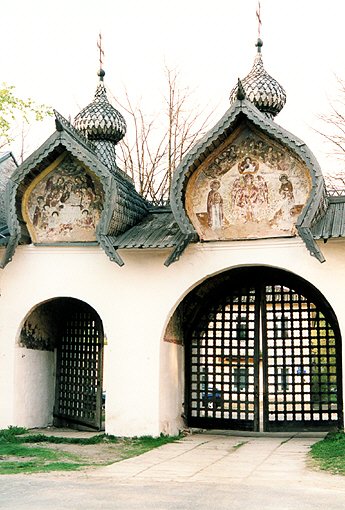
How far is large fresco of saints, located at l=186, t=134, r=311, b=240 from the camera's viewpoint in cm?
1062

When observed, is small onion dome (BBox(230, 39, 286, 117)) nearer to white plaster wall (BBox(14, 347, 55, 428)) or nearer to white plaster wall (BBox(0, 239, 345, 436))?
white plaster wall (BBox(0, 239, 345, 436))

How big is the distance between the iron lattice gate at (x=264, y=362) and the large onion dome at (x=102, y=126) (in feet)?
11.6

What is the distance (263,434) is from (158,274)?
3.07 m

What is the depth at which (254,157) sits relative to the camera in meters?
10.9

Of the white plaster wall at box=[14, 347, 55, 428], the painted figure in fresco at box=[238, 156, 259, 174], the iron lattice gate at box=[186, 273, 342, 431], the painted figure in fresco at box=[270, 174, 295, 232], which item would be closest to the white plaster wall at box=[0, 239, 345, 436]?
the white plaster wall at box=[14, 347, 55, 428]

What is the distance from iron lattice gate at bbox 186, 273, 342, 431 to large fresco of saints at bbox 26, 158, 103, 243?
2.55 m

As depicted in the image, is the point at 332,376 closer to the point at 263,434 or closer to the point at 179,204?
the point at 263,434

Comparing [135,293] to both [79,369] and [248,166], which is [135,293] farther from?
[248,166]

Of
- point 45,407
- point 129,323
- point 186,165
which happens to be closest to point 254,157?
point 186,165

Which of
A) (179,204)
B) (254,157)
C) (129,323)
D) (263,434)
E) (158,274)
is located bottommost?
(263,434)

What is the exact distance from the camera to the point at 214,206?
10992 mm

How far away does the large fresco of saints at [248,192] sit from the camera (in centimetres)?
1062

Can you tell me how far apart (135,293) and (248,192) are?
2264mm

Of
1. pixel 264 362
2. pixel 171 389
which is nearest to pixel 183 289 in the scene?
pixel 171 389
